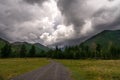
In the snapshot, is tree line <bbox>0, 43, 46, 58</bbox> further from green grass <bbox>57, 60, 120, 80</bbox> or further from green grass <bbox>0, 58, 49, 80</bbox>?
green grass <bbox>57, 60, 120, 80</bbox>

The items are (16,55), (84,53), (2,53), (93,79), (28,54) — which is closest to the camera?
(93,79)

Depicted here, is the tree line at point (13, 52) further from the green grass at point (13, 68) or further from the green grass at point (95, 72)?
the green grass at point (95, 72)

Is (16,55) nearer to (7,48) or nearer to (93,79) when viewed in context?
(7,48)

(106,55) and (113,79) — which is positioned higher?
(106,55)

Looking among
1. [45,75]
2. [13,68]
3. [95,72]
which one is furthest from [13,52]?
[45,75]

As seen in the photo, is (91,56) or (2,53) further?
(91,56)

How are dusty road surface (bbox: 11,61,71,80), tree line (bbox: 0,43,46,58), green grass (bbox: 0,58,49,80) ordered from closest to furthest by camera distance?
dusty road surface (bbox: 11,61,71,80) < green grass (bbox: 0,58,49,80) < tree line (bbox: 0,43,46,58)

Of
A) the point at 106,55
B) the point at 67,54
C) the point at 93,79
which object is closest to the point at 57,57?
the point at 67,54

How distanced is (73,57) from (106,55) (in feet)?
89.4

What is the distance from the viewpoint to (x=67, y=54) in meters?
162

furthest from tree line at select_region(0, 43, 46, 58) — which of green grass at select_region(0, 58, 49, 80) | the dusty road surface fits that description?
the dusty road surface

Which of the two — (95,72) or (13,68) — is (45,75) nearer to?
(95,72)

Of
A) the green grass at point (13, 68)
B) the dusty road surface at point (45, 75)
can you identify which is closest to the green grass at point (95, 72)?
the dusty road surface at point (45, 75)

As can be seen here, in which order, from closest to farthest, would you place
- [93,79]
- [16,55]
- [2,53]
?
[93,79] < [2,53] < [16,55]
